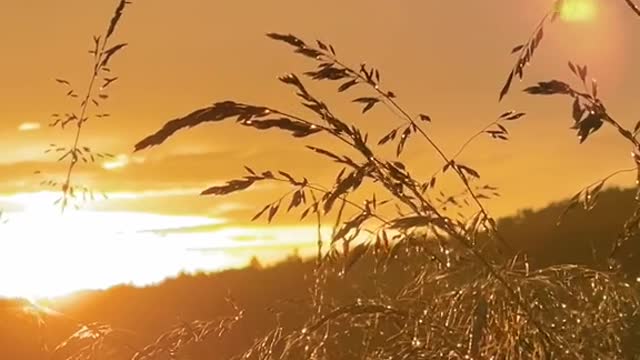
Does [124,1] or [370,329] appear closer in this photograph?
[370,329]

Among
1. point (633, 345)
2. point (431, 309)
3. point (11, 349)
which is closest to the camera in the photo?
point (431, 309)

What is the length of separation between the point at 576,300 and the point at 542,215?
2108 mm

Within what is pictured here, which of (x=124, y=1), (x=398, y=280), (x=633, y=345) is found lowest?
(x=633, y=345)

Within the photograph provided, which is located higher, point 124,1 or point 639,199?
point 124,1

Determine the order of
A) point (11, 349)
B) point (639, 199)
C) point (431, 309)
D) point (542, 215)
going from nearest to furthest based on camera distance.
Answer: point (639, 199), point (431, 309), point (11, 349), point (542, 215)

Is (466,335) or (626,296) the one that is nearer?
(466,335)

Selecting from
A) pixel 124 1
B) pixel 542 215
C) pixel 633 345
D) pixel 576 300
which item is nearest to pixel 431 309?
pixel 576 300

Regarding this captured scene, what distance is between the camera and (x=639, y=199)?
2.09m

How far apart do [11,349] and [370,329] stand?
4.59 feet

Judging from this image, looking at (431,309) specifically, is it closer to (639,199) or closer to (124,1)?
(639,199)

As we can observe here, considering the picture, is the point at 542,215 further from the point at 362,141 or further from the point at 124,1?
the point at 362,141

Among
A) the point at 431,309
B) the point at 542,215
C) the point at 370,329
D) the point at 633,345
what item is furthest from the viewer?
the point at 542,215

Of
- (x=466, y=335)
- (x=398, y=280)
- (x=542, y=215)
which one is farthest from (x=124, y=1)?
(x=542, y=215)

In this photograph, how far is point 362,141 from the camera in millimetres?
2141
